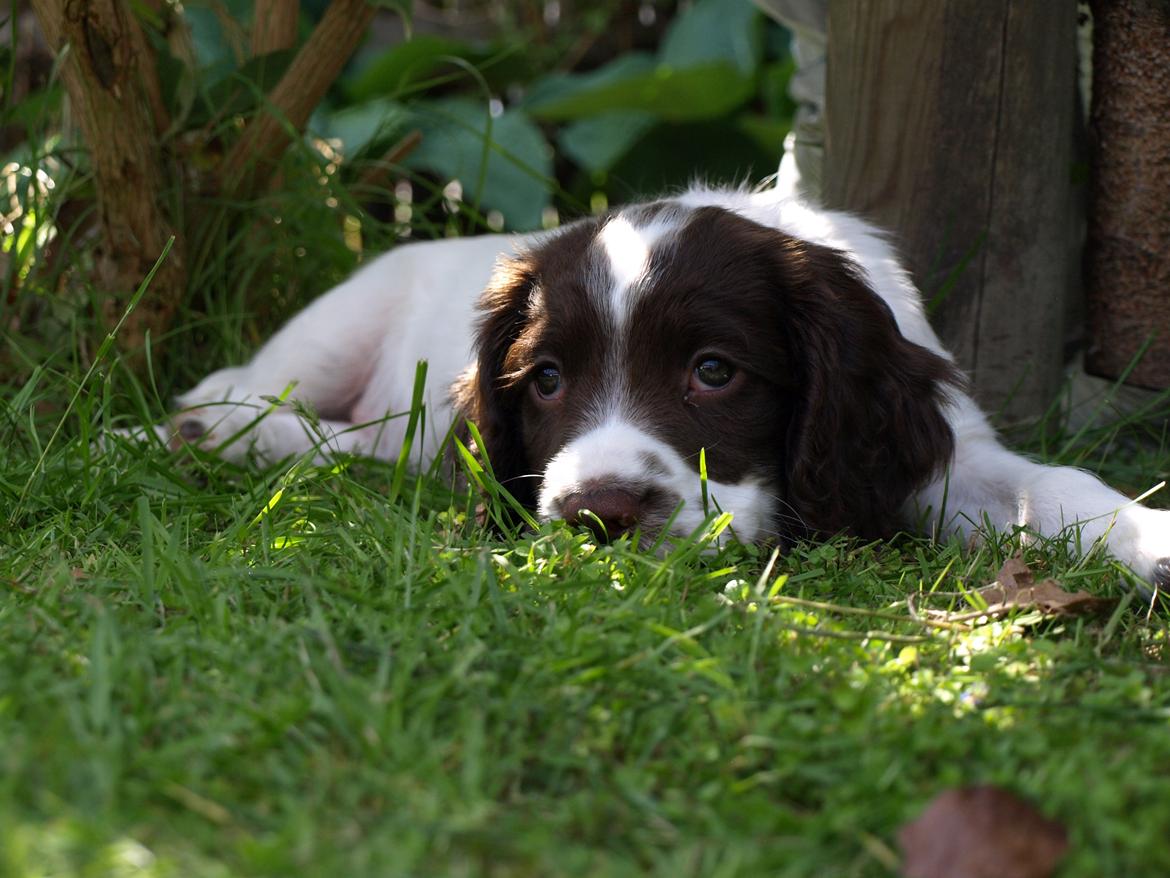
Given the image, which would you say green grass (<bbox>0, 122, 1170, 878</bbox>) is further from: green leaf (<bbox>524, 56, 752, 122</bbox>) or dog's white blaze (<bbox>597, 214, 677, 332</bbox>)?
green leaf (<bbox>524, 56, 752, 122</bbox>)

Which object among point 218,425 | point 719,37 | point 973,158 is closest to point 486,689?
point 218,425

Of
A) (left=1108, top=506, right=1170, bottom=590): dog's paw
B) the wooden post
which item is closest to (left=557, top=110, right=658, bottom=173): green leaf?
the wooden post

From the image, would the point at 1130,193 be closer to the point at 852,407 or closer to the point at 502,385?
the point at 852,407

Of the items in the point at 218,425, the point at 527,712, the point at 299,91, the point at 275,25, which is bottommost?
the point at 218,425

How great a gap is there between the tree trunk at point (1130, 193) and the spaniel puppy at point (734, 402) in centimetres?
86

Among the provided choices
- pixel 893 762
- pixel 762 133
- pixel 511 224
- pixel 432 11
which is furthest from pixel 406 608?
pixel 432 11

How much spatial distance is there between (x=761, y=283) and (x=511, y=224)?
410 centimetres

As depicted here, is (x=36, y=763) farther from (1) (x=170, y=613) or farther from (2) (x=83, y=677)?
(1) (x=170, y=613)

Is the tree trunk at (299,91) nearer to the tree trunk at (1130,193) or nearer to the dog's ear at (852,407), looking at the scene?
the dog's ear at (852,407)

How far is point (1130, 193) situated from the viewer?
405 centimetres

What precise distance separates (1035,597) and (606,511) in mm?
836

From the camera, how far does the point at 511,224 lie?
7.16m

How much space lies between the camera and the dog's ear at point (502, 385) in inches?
136

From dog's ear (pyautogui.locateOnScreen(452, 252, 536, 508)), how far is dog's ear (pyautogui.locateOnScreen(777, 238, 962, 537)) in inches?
27.2
